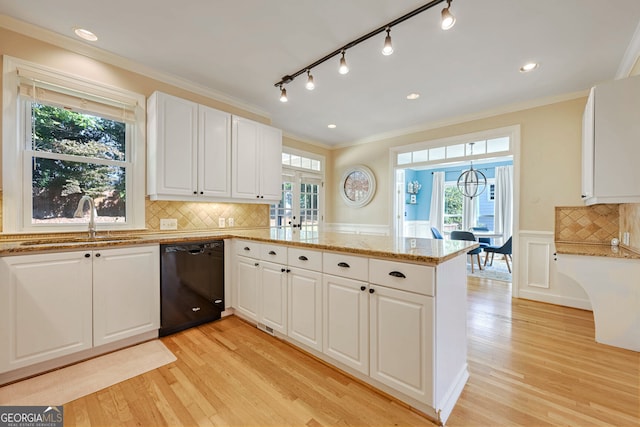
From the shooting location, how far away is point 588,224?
123 inches

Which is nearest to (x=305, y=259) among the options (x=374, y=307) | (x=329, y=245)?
(x=329, y=245)

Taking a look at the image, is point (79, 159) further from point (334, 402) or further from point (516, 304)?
point (516, 304)

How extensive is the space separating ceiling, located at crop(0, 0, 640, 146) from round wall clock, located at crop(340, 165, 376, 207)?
6.05 ft

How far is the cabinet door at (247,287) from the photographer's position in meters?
2.59

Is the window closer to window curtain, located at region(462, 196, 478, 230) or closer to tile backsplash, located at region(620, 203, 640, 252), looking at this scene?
tile backsplash, located at region(620, 203, 640, 252)

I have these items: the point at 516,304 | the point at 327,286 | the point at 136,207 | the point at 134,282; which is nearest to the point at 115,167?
the point at 136,207

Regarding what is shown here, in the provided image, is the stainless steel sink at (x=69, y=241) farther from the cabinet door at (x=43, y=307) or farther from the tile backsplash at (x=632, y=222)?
the tile backsplash at (x=632, y=222)

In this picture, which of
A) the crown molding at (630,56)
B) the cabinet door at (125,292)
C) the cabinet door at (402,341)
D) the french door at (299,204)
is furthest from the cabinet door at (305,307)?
the crown molding at (630,56)

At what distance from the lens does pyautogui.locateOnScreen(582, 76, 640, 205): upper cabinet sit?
209cm

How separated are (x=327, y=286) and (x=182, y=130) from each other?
2.28 m

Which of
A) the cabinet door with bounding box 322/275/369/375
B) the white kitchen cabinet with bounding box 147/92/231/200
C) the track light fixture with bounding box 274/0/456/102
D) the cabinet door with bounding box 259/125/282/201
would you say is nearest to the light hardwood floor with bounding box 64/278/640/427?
the cabinet door with bounding box 322/275/369/375

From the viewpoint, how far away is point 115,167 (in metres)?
2.69

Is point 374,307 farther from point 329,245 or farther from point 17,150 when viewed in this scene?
point 17,150

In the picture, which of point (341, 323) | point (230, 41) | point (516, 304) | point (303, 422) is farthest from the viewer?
point (516, 304)
